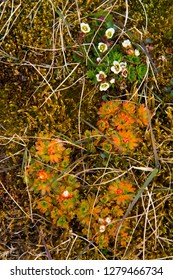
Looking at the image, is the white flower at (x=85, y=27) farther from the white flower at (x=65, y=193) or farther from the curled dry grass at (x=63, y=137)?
the white flower at (x=65, y=193)

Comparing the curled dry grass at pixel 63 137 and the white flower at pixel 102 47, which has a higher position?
the white flower at pixel 102 47

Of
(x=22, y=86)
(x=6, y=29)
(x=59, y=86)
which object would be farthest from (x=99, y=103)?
(x=6, y=29)

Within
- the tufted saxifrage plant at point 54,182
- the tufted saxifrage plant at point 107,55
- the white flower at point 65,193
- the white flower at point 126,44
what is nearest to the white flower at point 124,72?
the tufted saxifrage plant at point 107,55

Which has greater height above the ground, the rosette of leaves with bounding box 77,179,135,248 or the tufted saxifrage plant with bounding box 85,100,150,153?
the tufted saxifrage plant with bounding box 85,100,150,153

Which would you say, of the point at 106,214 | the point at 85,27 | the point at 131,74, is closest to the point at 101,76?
the point at 131,74

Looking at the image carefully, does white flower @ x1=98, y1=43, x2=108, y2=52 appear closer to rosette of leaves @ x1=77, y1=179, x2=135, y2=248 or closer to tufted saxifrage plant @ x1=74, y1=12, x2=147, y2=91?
tufted saxifrage plant @ x1=74, y1=12, x2=147, y2=91

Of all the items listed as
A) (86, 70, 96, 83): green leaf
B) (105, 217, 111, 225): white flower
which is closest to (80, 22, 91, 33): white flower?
(86, 70, 96, 83): green leaf

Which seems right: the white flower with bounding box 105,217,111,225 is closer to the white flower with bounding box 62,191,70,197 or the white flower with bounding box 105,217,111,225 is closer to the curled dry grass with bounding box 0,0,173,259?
the curled dry grass with bounding box 0,0,173,259

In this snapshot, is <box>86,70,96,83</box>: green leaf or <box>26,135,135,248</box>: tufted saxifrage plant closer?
<box>26,135,135,248</box>: tufted saxifrage plant

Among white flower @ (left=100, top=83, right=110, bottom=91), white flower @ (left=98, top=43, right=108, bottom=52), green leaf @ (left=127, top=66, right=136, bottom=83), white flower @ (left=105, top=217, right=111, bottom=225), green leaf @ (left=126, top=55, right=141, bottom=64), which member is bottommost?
white flower @ (left=105, top=217, right=111, bottom=225)

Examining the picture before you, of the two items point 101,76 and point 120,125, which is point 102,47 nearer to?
point 101,76
